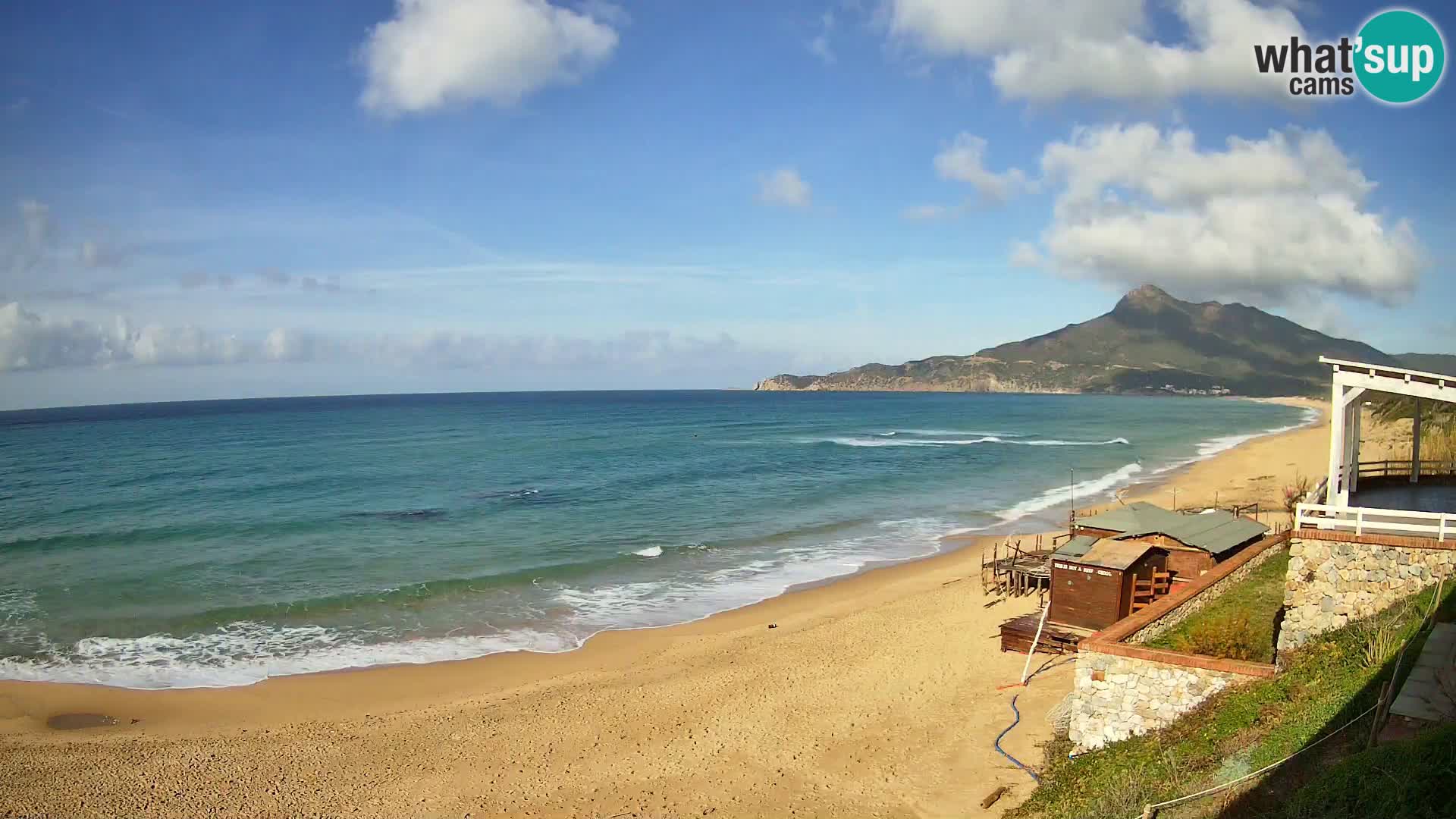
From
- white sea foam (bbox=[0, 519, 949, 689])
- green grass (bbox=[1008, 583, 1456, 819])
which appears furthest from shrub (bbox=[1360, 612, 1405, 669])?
white sea foam (bbox=[0, 519, 949, 689])

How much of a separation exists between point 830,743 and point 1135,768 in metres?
5.38

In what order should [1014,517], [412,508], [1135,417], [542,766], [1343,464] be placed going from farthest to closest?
[1135,417]
[412,508]
[1014,517]
[1343,464]
[542,766]

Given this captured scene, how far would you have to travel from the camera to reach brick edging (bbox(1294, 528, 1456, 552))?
12.8 meters

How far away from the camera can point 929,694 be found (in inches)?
650

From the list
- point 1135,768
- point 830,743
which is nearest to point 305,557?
point 830,743

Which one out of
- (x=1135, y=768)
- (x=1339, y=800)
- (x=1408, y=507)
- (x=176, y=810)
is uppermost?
(x=1408, y=507)

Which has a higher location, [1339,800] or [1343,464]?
[1343,464]

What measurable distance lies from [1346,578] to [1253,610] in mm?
3218

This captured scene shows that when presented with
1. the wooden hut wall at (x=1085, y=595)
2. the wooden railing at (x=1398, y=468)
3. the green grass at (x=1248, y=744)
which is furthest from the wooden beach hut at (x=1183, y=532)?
the green grass at (x=1248, y=744)

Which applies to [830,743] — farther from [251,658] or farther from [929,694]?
[251,658]

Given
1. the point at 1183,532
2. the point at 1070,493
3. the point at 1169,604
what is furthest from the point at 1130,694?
the point at 1070,493

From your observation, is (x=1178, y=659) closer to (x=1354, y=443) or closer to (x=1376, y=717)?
(x=1376, y=717)

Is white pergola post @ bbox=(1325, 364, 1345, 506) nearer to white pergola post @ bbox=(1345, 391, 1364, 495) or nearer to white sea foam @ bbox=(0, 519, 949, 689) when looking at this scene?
white pergola post @ bbox=(1345, 391, 1364, 495)

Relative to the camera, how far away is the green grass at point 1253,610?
13.8m
